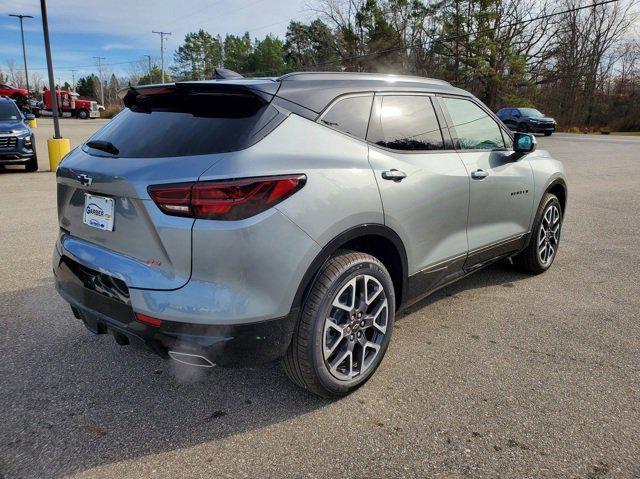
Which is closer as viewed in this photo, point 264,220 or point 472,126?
point 264,220

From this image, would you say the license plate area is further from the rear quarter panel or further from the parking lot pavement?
the rear quarter panel

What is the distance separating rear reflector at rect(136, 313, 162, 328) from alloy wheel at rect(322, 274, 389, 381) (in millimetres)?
811

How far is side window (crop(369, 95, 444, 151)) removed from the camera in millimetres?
2918

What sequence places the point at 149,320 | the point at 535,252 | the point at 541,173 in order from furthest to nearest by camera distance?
the point at 535,252 < the point at 541,173 < the point at 149,320

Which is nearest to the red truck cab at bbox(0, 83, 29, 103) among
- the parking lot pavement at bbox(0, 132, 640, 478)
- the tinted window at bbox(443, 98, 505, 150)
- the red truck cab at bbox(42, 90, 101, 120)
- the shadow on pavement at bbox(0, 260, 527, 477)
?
the red truck cab at bbox(42, 90, 101, 120)

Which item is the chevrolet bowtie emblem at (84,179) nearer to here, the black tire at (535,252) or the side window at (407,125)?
the side window at (407,125)

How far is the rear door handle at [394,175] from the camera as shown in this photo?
Answer: 108 inches

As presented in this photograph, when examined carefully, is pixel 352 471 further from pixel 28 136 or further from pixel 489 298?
pixel 28 136

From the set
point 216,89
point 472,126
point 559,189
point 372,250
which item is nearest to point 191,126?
point 216,89

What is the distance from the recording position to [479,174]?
354 centimetres

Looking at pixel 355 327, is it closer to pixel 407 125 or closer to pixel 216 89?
pixel 407 125

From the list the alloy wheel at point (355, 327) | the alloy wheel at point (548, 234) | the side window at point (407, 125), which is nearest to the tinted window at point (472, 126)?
the side window at point (407, 125)

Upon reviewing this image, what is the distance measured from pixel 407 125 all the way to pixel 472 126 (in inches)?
36.2

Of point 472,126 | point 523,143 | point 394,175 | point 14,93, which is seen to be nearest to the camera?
point 394,175
